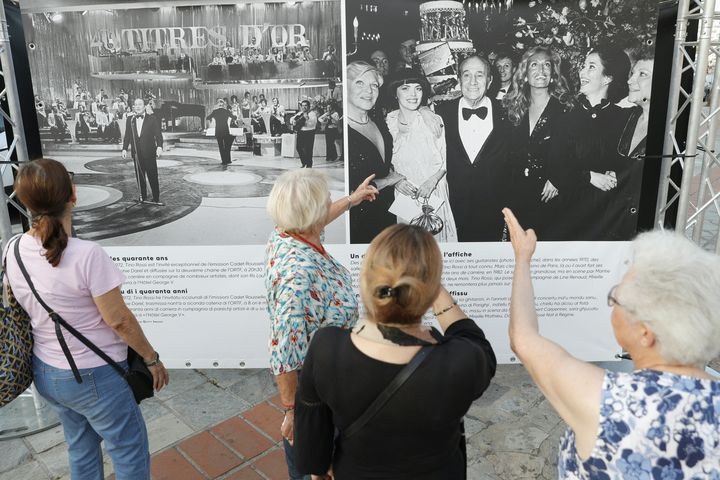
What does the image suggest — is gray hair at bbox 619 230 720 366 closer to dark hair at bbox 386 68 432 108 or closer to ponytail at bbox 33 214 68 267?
ponytail at bbox 33 214 68 267

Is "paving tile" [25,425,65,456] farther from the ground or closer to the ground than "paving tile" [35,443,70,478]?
closer to the ground

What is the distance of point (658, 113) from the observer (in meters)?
3.05

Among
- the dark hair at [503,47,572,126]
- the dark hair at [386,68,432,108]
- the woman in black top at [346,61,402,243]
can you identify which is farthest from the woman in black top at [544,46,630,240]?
the woman in black top at [346,61,402,243]

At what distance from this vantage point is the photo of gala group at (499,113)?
113 inches

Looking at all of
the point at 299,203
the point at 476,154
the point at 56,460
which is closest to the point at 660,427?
the point at 299,203

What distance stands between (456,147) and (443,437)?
209cm

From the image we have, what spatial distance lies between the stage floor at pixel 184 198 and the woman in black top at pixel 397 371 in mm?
1911

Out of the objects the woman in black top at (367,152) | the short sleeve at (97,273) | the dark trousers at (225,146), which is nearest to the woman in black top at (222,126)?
the dark trousers at (225,146)

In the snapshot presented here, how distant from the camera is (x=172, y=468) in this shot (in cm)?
266

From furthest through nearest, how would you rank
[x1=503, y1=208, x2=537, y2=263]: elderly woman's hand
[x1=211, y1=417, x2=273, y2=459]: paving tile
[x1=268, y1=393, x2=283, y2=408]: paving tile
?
1. [x1=268, y1=393, x2=283, y2=408]: paving tile
2. [x1=211, y1=417, x2=273, y2=459]: paving tile
3. [x1=503, y1=208, x2=537, y2=263]: elderly woman's hand

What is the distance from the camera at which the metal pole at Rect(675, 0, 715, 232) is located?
270cm

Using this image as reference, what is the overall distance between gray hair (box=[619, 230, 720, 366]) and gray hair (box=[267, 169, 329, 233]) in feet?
3.30

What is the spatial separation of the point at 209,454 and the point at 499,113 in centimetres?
259

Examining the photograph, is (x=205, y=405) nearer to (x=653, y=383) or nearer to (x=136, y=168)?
(x=136, y=168)
